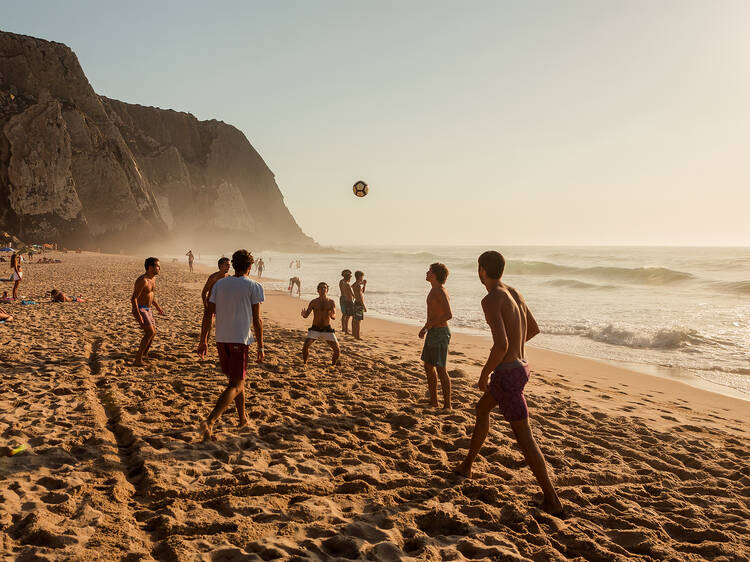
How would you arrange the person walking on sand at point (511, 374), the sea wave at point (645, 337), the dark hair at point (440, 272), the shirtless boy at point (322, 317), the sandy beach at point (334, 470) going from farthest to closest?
the sea wave at point (645, 337) < the shirtless boy at point (322, 317) < the dark hair at point (440, 272) < the person walking on sand at point (511, 374) < the sandy beach at point (334, 470)

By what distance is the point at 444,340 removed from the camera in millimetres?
5230

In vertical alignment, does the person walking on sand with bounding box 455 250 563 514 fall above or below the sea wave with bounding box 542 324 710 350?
above

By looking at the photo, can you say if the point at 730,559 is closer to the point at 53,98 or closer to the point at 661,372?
the point at 661,372

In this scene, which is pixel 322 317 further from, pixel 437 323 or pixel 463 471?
pixel 463 471

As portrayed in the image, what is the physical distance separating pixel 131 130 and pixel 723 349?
9051 cm

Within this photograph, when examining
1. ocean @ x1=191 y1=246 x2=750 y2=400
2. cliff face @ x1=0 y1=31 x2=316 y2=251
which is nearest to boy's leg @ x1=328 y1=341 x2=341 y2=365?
ocean @ x1=191 y1=246 x2=750 y2=400

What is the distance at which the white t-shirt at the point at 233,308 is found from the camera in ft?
13.3

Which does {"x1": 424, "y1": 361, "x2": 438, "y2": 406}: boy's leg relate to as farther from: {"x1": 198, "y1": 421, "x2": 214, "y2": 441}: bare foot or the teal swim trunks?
{"x1": 198, "y1": 421, "x2": 214, "y2": 441}: bare foot

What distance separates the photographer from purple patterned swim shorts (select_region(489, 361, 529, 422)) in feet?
10.4

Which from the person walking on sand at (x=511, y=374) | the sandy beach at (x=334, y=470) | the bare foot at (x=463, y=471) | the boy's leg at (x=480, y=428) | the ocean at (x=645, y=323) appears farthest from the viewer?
the ocean at (x=645, y=323)

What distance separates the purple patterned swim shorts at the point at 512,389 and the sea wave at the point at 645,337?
34.0ft

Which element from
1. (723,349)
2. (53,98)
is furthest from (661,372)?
(53,98)

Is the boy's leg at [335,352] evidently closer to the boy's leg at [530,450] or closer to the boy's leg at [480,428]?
the boy's leg at [480,428]

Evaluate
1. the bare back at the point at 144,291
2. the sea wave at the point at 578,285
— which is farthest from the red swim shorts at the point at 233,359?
the sea wave at the point at 578,285
